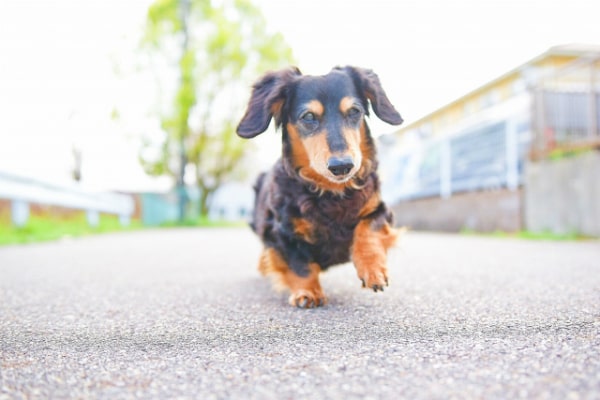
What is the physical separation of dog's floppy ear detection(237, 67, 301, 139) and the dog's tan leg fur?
0.59 metres

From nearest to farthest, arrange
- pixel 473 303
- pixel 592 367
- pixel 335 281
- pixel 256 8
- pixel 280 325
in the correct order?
pixel 592 367
pixel 280 325
pixel 473 303
pixel 335 281
pixel 256 8

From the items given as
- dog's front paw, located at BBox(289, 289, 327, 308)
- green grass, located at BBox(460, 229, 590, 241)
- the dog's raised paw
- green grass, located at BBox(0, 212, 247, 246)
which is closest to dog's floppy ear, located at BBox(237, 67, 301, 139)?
dog's front paw, located at BBox(289, 289, 327, 308)

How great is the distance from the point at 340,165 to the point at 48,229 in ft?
23.8

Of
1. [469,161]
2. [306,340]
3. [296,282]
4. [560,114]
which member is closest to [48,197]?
[296,282]

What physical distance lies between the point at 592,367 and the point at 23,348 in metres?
1.50

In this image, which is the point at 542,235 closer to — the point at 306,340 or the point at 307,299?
the point at 307,299

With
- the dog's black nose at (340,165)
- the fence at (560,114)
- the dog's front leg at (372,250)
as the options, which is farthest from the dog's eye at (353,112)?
the fence at (560,114)

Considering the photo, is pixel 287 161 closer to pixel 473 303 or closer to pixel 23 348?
pixel 473 303

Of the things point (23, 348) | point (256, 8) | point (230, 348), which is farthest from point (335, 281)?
point (256, 8)

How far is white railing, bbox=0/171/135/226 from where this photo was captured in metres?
6.98

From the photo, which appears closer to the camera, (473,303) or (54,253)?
(473,303)

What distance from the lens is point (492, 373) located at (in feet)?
3.76

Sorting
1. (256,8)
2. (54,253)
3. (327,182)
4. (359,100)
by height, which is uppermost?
(256,8)

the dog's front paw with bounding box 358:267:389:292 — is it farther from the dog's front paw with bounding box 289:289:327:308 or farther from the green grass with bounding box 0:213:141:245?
the green grass with bounding box 0:213:141:245
